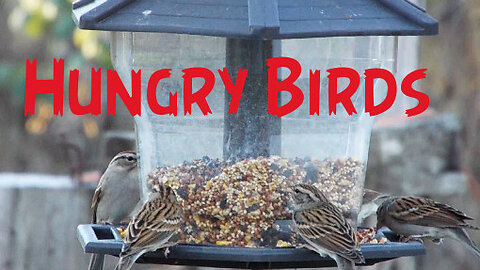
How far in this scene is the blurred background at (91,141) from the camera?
811 centimetres

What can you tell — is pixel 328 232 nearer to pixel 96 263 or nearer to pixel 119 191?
pixel 96 263

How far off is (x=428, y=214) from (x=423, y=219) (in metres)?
0.04

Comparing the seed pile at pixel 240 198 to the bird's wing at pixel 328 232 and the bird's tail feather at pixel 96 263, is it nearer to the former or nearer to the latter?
the bird's wing at pixel 328 232

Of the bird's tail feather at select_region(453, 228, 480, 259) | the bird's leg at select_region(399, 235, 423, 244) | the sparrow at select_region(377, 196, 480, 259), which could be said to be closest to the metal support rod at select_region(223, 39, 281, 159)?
the bird's leg at select_region(399, 235, 423, 244)

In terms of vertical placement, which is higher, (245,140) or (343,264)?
(245,140)

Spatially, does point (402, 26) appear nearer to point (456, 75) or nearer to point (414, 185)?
point (414, 185)

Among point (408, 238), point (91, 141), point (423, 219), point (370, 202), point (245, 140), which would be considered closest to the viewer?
point (245, 140)

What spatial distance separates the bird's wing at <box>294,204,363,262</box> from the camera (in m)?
4.06

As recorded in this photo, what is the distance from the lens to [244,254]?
3.81 meters

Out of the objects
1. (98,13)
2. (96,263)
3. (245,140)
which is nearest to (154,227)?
(245,140)

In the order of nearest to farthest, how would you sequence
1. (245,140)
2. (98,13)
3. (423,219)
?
(98,13) < (245,140) < (423,219)

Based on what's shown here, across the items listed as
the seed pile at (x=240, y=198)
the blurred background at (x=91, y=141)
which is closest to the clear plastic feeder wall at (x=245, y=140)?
the seed pile at (x=240, y=198)

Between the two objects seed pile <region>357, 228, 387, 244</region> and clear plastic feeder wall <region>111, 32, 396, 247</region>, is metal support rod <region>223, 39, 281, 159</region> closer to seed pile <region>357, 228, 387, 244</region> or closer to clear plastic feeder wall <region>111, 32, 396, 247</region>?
clear plastic feeder wall <region>111, 32, 396, 247</region>

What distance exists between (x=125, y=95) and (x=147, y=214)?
1.85ft
